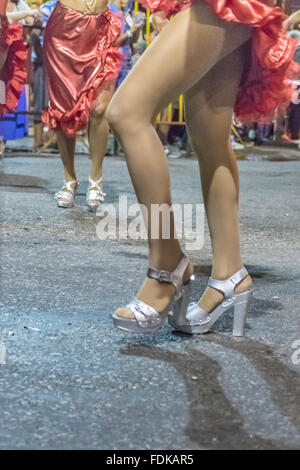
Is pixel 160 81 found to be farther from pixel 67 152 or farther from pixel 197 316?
pixel 67 152

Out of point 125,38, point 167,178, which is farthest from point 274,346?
point 125,38

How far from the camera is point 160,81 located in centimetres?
218

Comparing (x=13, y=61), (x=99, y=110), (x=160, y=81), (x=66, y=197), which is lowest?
(x=66, y=197)

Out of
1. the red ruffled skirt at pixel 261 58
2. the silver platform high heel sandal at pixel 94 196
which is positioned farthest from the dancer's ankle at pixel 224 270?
the silver platform high heel sandal at pixel 94 196

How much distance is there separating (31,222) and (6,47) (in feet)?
6.13

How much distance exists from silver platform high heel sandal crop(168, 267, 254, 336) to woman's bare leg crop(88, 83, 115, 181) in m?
2.78

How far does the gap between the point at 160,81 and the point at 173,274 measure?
0.53 metres

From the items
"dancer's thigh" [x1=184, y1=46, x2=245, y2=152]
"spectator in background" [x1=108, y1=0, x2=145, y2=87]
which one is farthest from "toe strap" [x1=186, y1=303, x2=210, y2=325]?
"spectator in background" [x1=108, y1=0, x2=145, y2=87]

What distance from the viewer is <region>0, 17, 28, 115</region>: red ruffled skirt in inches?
235

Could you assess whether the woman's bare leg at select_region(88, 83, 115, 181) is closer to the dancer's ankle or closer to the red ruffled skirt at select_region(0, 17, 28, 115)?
the red ruffled skirt at select_region(0, 17, 28, 115)

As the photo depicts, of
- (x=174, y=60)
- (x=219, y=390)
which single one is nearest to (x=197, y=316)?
(x=219, y=390)

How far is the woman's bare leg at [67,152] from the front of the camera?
525 cm

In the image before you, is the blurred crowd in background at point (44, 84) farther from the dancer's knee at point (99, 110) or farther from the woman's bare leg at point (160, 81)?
the woman's bare leg at point (160, 81)
